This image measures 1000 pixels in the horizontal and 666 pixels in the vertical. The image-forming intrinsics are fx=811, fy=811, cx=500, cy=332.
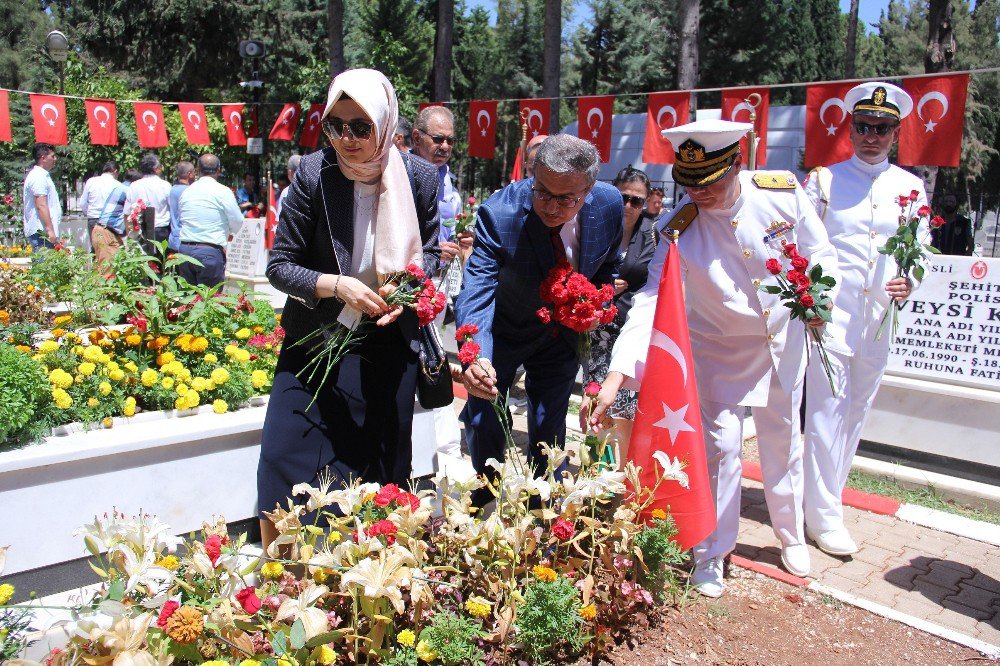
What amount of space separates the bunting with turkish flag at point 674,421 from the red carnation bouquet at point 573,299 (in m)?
0.23

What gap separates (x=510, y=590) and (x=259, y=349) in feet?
→ 8.17

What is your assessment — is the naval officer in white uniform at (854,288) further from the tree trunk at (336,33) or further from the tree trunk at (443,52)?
the tree trunk at (336,33)

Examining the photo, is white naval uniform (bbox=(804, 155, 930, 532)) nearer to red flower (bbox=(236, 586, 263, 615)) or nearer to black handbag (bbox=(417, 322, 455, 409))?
black handbag (bbox=(417, 322, 455, 409))

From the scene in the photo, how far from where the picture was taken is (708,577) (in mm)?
3422

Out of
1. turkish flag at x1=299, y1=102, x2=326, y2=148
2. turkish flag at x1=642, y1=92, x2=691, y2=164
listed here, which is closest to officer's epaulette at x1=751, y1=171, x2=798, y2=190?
turkish flag at x1=642, y1=92, x2=691, y2=164

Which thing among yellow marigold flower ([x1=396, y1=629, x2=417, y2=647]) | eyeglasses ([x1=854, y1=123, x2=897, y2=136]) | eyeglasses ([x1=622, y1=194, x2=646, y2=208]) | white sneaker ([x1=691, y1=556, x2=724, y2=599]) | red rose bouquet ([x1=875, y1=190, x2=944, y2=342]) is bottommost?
white sneaker ([x1=691, y1=556, x2=724, y2=599])

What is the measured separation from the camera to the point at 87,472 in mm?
3330

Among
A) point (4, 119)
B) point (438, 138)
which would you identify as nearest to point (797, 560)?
point (438, 138)

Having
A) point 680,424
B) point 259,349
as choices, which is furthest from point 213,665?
point 259,349

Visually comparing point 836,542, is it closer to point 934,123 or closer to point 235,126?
point 934,123

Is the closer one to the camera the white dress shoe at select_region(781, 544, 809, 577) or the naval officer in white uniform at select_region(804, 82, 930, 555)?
the white dress shoe at select_region(781, 544, 809, 577)

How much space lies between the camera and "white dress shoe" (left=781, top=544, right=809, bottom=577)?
12.3 feet

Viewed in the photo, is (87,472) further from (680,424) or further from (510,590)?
(680,424)

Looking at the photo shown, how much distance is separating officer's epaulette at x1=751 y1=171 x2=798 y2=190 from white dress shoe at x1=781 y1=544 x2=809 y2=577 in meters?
1.66
